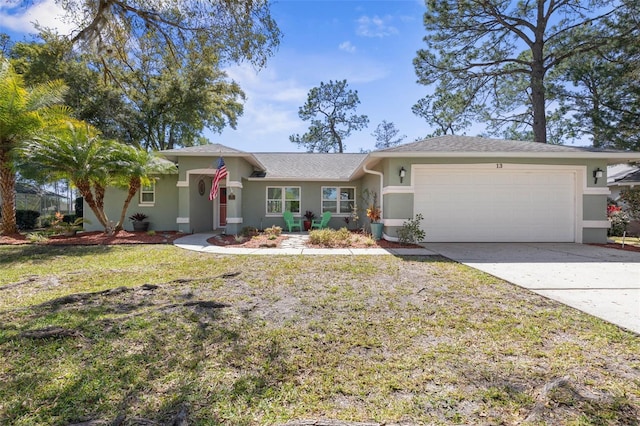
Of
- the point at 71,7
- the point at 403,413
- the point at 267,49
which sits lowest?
the point at 403,413

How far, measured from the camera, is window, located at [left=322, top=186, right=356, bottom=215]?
14.8 metres

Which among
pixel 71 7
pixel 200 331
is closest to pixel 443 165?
pixel 200 331

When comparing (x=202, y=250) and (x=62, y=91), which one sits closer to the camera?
(x=202, y=250)

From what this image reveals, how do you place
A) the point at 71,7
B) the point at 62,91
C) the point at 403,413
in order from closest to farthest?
the point at 403,413, the point at 71,7, the point at 62,91

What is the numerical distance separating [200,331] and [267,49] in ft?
18.2

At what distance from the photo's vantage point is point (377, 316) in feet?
12.2

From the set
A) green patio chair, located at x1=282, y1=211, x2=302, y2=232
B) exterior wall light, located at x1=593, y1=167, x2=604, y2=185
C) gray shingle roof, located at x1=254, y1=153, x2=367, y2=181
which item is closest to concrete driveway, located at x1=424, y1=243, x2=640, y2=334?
exterior wall light, located at x1=593, y1=167, x2=604, y2=185

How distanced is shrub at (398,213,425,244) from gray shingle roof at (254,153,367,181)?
4.79 metres

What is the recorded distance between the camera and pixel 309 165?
1605 centimetres

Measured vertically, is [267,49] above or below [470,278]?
above

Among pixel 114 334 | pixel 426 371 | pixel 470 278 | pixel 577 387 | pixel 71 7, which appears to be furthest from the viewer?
pixel 71 7

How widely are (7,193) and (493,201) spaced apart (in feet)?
54.2

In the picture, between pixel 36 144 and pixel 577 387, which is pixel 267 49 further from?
pixel 36 144

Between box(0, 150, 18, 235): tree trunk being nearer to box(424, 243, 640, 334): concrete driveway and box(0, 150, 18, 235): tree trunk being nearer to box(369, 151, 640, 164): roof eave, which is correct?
box(369, 151, 640, 164): roof eave
